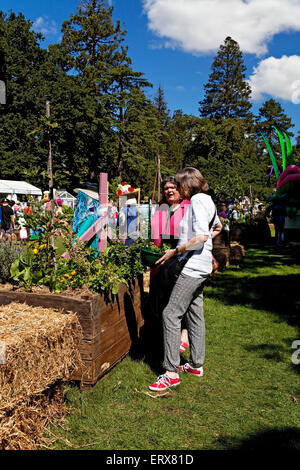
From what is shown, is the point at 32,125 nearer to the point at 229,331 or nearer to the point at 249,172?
the point at 249,172

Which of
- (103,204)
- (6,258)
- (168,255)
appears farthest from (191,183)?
(6,258)

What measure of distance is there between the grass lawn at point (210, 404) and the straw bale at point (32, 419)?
11 centimetres

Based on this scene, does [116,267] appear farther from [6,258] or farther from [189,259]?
[6,258]

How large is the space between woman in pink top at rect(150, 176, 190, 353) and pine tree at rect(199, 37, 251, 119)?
45.2m

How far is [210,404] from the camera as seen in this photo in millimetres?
3152

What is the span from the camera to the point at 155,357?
4062 mm

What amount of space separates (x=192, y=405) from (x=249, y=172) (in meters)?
38.1

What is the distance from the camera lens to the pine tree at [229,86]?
45562 mm

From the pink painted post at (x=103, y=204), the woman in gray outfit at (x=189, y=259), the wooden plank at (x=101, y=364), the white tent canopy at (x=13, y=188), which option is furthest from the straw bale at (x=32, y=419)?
the white tent canopy at (x=13, y=188)

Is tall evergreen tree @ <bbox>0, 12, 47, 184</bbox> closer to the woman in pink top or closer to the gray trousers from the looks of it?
the woman in pink top

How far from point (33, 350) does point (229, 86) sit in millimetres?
48089

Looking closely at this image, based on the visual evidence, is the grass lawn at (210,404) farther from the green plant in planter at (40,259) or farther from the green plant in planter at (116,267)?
the green plant in planter at (40,259)

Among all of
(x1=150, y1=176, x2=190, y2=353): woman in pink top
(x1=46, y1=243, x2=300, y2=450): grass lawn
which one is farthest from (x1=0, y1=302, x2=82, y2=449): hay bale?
(x1=150, y1=176, x2=190, y2=353): woman in pink top
